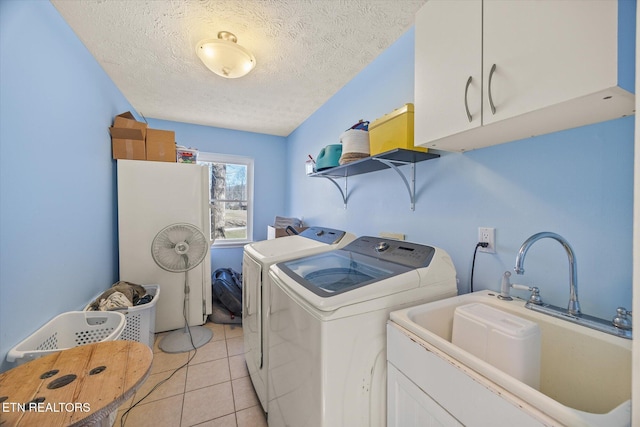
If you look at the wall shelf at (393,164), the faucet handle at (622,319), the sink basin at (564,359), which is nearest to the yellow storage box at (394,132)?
the wall shelf at (393,164)

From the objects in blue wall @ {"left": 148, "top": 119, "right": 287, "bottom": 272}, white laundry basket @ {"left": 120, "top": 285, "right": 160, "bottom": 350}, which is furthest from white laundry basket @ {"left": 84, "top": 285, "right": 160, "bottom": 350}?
blue wall @ {"left": 148, "top": 119, "right": 287, "bottom": 272}

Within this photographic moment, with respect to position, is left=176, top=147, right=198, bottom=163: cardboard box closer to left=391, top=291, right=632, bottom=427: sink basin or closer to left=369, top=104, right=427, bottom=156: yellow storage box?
left=369, top=104, right=427, bottom=156: yellow storage box

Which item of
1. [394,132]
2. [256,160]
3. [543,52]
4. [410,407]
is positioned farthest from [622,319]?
[256,160]

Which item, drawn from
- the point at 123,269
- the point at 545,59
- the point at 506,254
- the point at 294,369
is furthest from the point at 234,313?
the point at 545,59

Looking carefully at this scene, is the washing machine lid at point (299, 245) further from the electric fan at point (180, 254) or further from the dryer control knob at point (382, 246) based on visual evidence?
the electric fan at point (180, 254)

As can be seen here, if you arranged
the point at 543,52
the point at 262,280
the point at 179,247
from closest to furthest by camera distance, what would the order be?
the point at 543,52 < the point at 262,280 < the point at 179,247

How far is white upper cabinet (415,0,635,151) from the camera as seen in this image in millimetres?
652

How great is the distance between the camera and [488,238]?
121 cm

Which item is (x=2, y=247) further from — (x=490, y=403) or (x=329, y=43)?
(x=329, y=43)

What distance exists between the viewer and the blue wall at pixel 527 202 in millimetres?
843

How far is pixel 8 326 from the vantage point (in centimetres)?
115

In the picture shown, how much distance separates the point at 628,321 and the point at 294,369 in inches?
47.0

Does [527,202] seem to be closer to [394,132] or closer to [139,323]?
[394,132]

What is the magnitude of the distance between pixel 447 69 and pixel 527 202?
2.22 feet
